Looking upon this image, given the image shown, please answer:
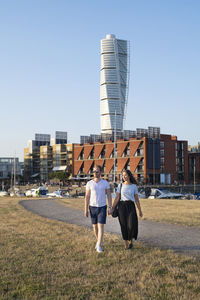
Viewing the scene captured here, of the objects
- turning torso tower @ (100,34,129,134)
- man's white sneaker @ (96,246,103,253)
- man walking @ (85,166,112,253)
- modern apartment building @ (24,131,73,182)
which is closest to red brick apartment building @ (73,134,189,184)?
modern apartment building @ (24,131,73,182)

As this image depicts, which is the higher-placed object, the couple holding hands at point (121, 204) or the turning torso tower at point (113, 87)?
the turning torso tower at point (113, 87)

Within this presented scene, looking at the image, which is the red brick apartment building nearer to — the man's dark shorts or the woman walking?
the woman walking

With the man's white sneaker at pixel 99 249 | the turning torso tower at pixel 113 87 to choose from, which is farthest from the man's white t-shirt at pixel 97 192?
the turning torso tower at pixel 113 87

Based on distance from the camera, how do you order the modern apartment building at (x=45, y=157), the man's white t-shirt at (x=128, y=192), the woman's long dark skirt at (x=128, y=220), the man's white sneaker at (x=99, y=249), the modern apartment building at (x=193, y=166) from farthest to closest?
1. the modern apartment building at (x=45, y=157)
2. the modern apartment building at (x=193, y=166)
3. the man's white t-shirt at (x=128, y=192)
4. the woman's long dark skirt at (x=128, y=220)
5. the man's white sneaker at (x=99, y=249)

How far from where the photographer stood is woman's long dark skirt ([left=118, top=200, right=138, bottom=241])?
851 cm

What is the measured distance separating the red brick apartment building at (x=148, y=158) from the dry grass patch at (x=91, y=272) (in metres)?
89.5

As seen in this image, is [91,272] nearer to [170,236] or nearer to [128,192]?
[128,192]

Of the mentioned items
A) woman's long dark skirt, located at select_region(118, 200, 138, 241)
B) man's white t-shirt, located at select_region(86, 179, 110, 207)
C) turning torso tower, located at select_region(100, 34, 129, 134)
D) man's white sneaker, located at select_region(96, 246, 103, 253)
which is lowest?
man's white sneaker, located at select_region(96, 246, 103, 253)

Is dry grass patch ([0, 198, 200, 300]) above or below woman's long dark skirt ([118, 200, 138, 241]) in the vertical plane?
below

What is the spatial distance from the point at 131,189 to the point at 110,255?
5.45 feet

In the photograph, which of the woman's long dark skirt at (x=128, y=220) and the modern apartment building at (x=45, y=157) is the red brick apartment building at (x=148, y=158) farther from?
the woman's long dark skirt at (x=128, y=220)

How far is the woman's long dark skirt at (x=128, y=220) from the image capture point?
8.51m

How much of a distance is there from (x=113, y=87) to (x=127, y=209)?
17907 centimetres

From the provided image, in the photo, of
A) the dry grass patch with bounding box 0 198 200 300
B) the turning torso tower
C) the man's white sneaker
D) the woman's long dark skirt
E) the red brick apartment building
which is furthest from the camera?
the turning torso tower
